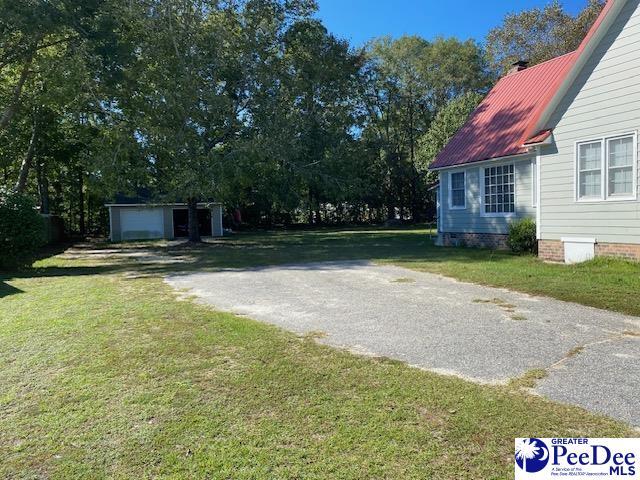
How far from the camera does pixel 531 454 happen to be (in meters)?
2.89

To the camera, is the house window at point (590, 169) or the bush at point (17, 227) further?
the bush at point (17, 227)

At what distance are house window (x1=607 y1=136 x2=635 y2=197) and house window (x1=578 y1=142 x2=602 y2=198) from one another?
22cm

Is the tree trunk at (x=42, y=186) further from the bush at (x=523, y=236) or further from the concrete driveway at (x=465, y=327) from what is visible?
the bush at (x=523, y=236)

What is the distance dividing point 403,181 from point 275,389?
134 feet

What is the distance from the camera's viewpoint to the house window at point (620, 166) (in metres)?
10.0

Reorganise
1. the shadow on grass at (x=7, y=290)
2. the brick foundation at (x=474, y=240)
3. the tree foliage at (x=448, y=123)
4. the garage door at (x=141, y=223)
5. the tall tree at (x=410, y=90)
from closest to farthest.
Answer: the shadow on grass at (x=7, y=290)
the brick foundation at (x=474, y=240)
the garage door at (x=141, y=223)
the tree foliage at (x=448, y=123)
the tall tree at (x=410, y=90)

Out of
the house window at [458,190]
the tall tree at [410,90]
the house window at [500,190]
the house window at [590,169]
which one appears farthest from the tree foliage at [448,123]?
the house window at [590,169]

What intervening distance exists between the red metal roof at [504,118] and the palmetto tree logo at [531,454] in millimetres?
11929

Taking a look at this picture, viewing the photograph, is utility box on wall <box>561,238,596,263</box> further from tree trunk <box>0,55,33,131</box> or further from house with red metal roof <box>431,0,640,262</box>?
tree trunk <box>0,55,33,131</box>

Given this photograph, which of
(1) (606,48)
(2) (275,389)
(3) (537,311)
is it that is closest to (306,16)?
(1) (606,48)

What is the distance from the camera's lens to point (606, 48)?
33.5ft

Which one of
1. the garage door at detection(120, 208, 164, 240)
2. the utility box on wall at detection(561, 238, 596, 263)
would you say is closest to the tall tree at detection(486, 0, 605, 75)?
the utility box on wall at detection(561, 238, 596, 263)

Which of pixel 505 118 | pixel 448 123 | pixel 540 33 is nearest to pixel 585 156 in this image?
pixel 505 118

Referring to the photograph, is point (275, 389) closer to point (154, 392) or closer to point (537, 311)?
point (154, 392)
